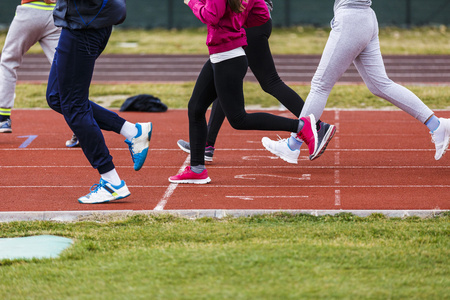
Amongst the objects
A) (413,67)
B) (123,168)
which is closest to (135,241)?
(123,168)

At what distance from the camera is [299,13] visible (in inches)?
1293

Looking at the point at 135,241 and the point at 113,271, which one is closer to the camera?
the point at 113,271

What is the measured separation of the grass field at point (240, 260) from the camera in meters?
3.94

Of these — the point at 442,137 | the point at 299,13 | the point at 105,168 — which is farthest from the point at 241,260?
the point at 299,13

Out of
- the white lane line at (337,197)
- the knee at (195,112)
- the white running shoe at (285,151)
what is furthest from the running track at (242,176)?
the knee at (195,112)

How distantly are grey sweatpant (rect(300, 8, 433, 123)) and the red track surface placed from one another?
66 cm

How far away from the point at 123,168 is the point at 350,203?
8.41 ft

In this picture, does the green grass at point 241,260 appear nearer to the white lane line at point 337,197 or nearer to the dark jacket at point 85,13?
the white lane line at point 337,197

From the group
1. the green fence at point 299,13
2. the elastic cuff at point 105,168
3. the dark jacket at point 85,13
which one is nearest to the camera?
the dark jacket at point 85,13

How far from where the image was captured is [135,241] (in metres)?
4.95

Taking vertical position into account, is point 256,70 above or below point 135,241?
above

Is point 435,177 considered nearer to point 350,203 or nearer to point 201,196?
point 350,203

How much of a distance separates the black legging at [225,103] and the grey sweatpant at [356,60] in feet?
1.85

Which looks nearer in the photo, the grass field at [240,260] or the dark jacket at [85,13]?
the grass field at [240,260]
